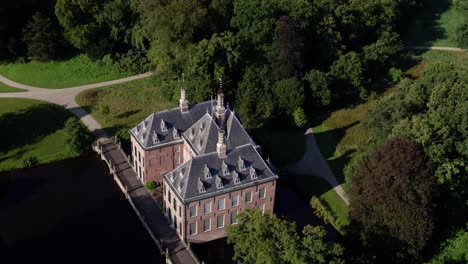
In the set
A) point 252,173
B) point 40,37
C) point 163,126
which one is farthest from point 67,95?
point 252,173

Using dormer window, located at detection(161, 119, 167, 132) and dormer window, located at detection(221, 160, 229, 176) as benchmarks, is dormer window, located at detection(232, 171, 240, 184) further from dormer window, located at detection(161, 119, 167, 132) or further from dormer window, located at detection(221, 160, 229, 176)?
dormer window, located at detection(161, 119, 167, 132)

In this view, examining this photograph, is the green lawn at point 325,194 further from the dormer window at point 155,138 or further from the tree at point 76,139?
the tree at point 76,139

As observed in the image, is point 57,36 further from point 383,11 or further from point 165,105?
point 383,11

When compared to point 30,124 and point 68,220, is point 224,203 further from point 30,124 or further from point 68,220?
point 30,124

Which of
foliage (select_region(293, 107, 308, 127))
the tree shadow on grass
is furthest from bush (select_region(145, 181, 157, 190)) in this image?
foliage (select_region(293, 107, 308, 127))

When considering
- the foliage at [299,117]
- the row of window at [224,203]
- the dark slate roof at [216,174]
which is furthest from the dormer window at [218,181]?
the foliage at [299,117]
